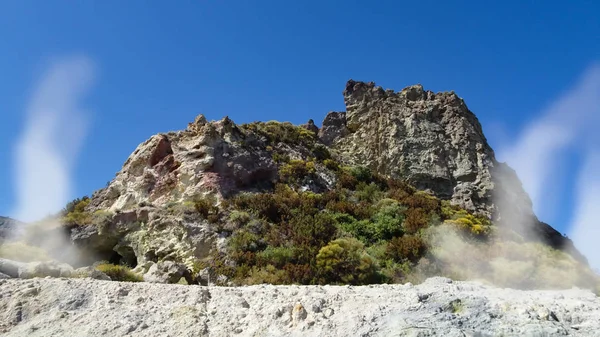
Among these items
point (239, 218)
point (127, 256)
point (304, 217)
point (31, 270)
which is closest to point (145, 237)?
point (127, 256)

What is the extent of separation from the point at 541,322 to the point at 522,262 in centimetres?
1016

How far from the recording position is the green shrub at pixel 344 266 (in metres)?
13.0

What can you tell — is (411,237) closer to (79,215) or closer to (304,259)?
(304,259)

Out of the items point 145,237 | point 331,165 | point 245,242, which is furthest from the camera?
point 331,165

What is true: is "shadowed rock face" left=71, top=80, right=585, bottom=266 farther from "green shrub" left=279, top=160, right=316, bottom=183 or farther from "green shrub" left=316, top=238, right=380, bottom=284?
"green shrub" left=316, top=238, right=380, bottom=284

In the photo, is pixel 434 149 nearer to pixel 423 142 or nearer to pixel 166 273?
pixel 423 142

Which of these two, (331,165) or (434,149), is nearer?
(331,165)

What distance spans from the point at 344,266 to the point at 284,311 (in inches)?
255

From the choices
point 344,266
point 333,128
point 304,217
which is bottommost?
point 344,266

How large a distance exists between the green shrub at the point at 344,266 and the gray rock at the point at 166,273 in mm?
3691

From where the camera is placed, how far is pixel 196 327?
22.3 feet

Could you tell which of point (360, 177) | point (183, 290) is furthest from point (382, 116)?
point (183, 290)

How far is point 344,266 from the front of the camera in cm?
1328

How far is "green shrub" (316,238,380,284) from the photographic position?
12969 mm
